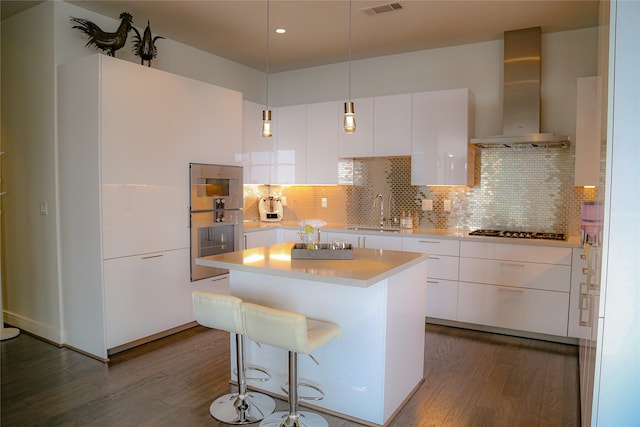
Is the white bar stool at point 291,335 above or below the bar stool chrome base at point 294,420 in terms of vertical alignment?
above

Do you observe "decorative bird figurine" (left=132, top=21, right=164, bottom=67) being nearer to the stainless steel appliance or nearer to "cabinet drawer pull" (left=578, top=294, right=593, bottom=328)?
the stainless steel appliance

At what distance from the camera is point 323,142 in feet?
16.8

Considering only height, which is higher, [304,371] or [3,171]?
[3,171]

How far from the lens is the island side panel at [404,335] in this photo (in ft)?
8.30

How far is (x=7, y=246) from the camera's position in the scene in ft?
13.7

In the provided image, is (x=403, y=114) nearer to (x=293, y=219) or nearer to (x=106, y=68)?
(x=293, y=219)

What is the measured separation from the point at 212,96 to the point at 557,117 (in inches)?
130

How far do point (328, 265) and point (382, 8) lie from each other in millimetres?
2335

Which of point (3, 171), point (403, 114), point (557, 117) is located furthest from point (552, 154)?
point (3, 171)

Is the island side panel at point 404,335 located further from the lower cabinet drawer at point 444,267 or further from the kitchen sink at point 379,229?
the kitchen sink at point 379,229

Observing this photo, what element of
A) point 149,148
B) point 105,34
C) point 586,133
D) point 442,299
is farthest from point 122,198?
point 586,133

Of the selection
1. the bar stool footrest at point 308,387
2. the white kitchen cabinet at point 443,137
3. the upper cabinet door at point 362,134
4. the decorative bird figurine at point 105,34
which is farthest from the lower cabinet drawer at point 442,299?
the decorative bird figurine at point 105,34

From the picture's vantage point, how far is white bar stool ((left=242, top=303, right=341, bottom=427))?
2.12 metres

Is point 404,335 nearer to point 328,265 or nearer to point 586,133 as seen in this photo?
point 328,265
